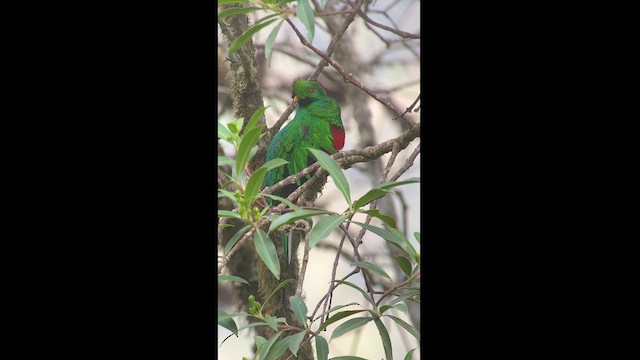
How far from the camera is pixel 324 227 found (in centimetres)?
273

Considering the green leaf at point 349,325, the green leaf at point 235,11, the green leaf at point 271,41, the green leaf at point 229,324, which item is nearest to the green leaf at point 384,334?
the green leaf at point 349,325

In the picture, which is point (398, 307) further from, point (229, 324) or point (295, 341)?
point (229, 324)

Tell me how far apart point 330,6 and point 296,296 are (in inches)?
28.8

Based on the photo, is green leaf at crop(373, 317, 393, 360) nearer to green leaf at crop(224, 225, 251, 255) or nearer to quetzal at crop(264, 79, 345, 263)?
quetzal at crop(264, 79, 345, 263)

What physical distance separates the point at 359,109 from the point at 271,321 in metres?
0.58

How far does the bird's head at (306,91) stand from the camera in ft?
9.36

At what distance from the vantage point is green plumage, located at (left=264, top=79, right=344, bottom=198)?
2.87 metres

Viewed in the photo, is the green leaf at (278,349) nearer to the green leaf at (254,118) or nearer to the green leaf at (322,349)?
the green leaf at (322,349)

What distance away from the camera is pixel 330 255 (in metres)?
2.84

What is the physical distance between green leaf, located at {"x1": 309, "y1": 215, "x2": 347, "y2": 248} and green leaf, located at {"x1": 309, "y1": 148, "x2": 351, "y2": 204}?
0.20 ft

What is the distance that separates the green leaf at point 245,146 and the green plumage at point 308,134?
0.09 meters

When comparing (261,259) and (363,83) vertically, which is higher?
(363,83)
